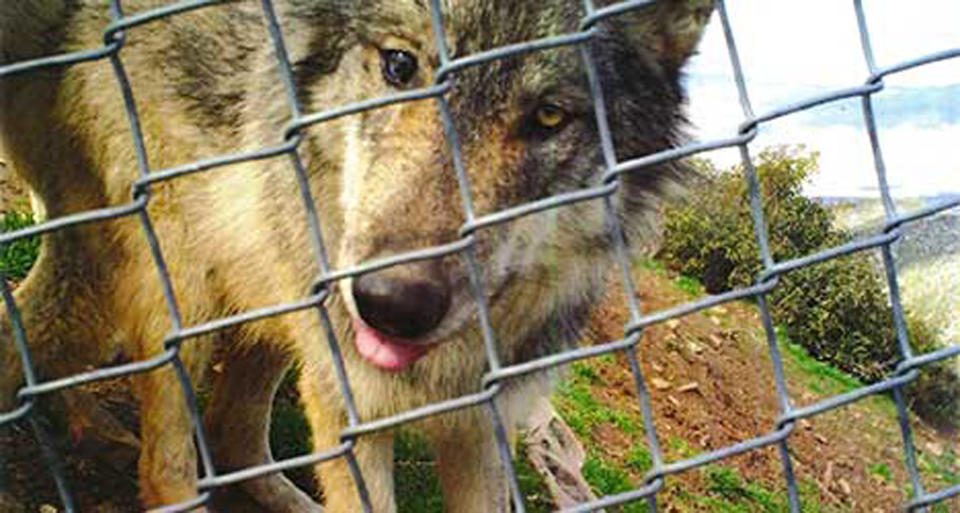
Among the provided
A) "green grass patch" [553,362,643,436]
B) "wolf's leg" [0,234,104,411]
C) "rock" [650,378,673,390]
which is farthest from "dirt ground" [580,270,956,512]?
"wolf's leg" [0,234,104,411]

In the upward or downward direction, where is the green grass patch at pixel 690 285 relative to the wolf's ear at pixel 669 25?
downward

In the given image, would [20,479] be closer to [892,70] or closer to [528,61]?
[528,61]

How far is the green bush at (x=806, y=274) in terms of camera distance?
30.1 feet

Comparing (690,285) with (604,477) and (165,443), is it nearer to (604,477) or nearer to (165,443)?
(604,477)

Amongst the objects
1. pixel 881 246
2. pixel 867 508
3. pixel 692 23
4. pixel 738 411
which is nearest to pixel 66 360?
pixel 692 23

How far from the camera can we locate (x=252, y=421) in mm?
3811

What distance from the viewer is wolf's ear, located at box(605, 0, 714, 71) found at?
263 cm

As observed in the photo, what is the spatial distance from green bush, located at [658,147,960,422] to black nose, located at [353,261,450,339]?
275 inches

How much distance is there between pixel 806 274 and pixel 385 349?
10.3 metres

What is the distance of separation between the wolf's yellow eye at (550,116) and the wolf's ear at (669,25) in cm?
32

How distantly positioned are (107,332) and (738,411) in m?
6.65

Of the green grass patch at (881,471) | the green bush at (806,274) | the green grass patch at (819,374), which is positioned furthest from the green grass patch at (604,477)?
the green grass patch at (819,374)

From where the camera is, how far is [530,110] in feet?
7.87

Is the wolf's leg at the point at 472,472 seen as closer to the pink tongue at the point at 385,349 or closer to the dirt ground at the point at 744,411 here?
the pink tongue at the point at 385,349
